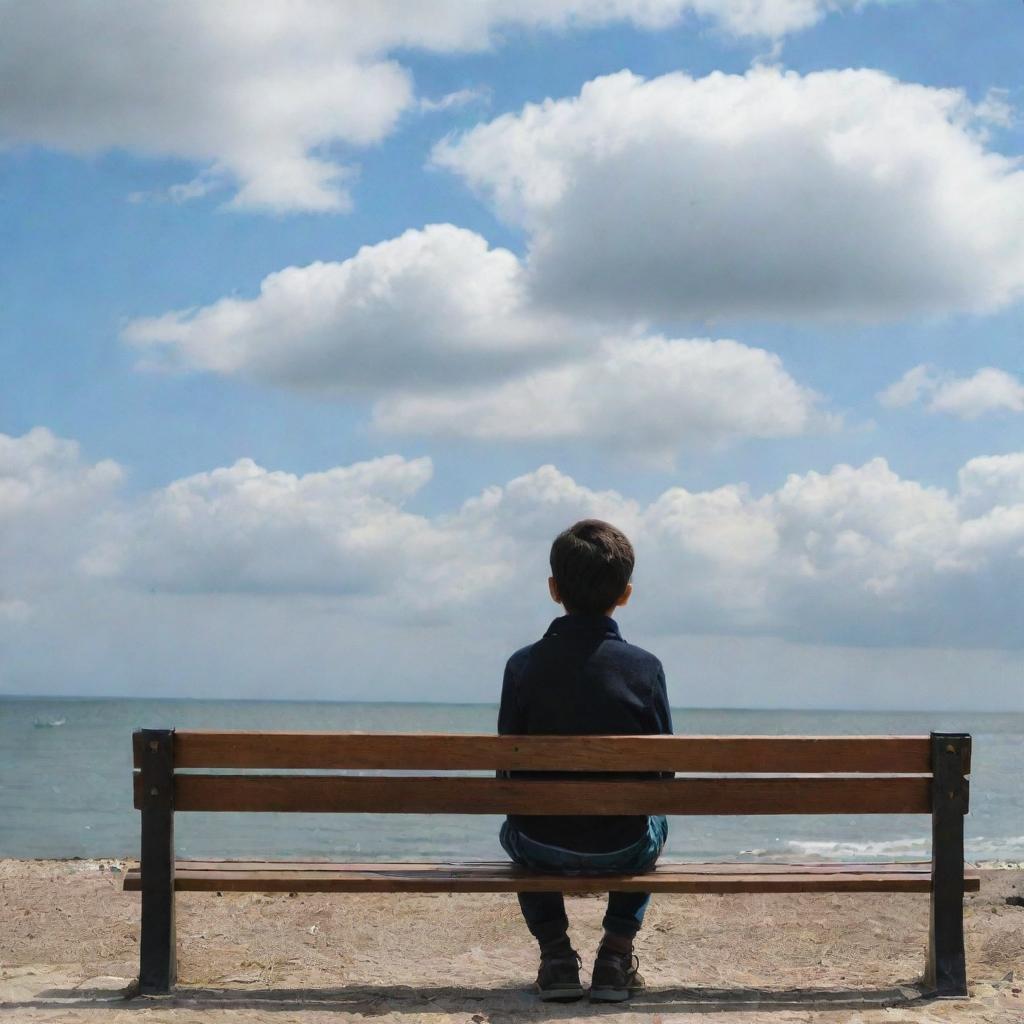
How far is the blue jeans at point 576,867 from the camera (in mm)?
4641

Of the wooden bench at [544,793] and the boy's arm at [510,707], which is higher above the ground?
the boy's arm at [510,707]

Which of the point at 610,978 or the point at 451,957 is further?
the point at 451,957

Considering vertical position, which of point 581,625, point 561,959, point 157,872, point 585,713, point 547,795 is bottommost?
point 561,959

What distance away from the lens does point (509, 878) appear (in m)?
4.54

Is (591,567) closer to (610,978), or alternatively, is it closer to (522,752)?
(522,752)

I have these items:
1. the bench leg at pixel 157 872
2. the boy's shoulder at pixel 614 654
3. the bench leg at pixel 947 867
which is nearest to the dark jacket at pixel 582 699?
the boy's shoulder at pixel 614 654

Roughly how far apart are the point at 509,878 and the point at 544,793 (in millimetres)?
338

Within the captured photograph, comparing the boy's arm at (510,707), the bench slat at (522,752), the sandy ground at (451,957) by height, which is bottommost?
the sandy ground at (451,957)

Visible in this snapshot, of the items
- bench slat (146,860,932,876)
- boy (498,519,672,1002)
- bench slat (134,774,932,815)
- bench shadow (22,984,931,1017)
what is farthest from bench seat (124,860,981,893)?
bench shadow (22,984,931,1017)

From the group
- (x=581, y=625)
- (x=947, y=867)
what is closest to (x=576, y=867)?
(x=581, y=625)

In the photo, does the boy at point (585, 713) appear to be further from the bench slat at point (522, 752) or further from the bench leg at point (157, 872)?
the bench leg at point (157, 872)

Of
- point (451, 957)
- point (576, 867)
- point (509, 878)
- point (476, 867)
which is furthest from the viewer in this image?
point (451, 957)

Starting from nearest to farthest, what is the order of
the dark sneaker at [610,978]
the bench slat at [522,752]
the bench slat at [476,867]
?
the bench slat at [522,752] < the dark sneaker at [610,978] < the bench slat at [476,867]

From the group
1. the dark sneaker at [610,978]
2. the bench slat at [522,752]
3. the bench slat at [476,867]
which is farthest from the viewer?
the bench slat at [476,867]
